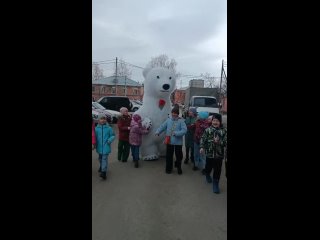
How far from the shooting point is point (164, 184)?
189 inches

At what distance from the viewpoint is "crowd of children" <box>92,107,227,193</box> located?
175 inches

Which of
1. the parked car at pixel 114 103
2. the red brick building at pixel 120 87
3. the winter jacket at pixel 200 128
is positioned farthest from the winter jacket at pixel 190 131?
the red brick building at pixel 120 87

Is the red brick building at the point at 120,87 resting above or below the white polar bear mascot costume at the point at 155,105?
above

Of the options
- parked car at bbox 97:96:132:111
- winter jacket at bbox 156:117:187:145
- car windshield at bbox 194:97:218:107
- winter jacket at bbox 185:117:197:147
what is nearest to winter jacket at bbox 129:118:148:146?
winter jacket at bbox 156:117:187:145

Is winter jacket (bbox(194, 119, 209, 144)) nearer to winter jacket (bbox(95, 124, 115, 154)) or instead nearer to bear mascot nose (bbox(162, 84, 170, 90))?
bear mascot nose (bbox(162, 84, 170, 90))

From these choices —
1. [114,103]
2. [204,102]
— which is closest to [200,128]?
[204,102]

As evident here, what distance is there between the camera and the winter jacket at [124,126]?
616 cm

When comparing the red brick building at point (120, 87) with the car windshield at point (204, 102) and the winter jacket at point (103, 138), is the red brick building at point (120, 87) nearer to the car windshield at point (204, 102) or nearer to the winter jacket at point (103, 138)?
the car windshield at point (204, 102)

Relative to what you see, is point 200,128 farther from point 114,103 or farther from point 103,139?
point 114,103

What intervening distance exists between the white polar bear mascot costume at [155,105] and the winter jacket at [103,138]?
1392mm

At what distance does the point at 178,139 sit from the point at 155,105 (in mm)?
1395

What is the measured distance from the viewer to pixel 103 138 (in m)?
4.98

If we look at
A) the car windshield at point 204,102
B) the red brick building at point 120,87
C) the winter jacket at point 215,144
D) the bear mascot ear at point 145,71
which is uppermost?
the red brick building at point 120,87
